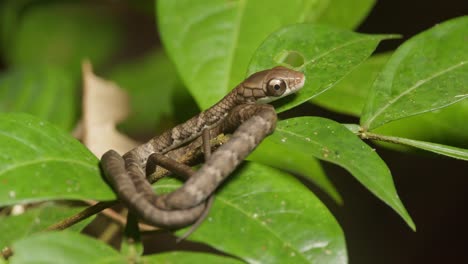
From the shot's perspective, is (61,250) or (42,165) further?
(42,165)

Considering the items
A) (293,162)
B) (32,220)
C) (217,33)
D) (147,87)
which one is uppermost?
(217,33)

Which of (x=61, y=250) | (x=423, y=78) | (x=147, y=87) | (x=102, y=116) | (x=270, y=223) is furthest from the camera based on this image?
(x=147, y=87)

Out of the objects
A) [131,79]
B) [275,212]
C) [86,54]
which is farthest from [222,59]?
[86,54]

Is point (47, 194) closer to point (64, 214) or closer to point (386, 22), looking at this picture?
point (64, 214)

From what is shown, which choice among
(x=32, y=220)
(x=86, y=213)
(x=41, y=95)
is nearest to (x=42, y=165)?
(x=86, y=213)

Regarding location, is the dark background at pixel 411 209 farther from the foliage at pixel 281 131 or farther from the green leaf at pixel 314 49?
the green leaf at pixel 314 49

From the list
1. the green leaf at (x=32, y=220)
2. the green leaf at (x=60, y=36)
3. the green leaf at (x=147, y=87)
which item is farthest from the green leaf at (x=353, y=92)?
the green leaf at (x=60, y=36)

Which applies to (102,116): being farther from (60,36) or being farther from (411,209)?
(411,209)
